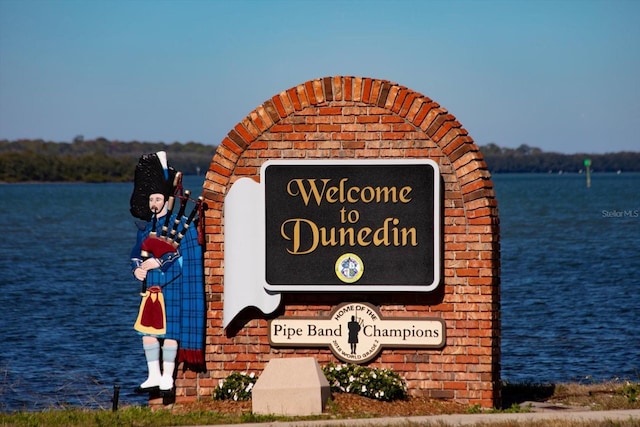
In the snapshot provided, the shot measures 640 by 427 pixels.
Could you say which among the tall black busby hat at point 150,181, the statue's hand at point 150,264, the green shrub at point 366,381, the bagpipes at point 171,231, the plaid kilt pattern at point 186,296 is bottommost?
the green shrub at point 366,381

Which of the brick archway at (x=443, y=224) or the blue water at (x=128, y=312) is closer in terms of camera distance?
the brick archway at (x=443, y=224)

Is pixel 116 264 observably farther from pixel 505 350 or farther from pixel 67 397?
pixel 67 397

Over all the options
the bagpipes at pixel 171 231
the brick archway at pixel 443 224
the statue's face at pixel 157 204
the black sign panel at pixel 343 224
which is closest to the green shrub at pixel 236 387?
the brick archway at pixel 443 224

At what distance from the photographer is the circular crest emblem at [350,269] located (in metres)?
17.5

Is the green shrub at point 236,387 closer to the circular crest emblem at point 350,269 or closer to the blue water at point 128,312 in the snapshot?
the circular crest emblem at point 350,269

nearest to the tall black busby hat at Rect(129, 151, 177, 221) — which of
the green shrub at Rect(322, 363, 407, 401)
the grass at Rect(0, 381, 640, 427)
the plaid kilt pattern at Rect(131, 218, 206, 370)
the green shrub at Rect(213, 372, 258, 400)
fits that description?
the plaid kilt pattern at Rect(131, 218, 206, 370)

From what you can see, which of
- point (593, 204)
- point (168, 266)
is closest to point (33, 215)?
point (593, 204)

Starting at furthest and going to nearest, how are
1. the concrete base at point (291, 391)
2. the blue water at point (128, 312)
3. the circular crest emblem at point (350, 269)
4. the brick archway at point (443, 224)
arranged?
1. the blue water at point (128, 312)
2. the circular crest emblem at point (350, 269)
3. the brick archway at point (443, 224)
4. the concrete base at point (291, 391)

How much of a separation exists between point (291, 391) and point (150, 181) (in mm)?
3715

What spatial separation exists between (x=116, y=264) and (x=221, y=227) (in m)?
48.3

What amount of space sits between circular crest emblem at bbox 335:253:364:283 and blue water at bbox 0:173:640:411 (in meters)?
6.91

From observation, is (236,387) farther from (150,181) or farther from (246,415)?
(150,181)

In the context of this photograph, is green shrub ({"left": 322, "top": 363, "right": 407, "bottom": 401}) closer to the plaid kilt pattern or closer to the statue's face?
the plaid kilt pattern

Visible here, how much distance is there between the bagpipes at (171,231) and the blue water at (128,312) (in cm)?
543
